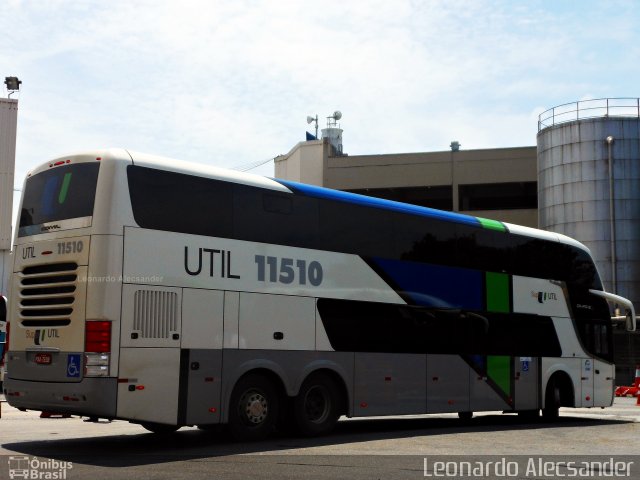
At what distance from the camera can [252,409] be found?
1319cm

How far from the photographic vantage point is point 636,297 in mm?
41875

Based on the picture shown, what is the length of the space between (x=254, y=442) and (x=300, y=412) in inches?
42.8

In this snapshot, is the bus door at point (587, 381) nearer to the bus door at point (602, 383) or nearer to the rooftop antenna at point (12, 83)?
the bus door at point (602, 383)

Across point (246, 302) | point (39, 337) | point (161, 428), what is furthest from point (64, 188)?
point (161, 428)

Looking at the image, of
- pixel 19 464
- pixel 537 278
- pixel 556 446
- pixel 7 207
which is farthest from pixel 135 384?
pixel 7 207

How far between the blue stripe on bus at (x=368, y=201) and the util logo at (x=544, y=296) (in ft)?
8.01

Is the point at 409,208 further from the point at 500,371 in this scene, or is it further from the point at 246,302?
the point at 246,302

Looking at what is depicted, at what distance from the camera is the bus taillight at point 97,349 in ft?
37.0

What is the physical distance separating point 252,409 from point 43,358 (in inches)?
126

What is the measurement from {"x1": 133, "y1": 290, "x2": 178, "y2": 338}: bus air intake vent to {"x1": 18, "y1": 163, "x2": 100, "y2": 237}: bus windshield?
1.28 meters

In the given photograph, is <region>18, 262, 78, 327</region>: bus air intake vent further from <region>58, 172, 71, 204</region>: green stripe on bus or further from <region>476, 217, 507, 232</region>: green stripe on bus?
<region>476, 217, 507, 232</region>: green stripe on bus

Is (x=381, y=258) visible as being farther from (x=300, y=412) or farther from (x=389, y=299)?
(x=300, y=412)

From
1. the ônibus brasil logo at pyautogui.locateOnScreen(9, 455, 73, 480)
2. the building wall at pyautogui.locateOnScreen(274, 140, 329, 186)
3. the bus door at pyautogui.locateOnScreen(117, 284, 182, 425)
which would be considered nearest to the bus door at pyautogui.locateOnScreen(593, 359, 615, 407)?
the bus door at pyautogui.locateOnScreen(117, 284, 182, 425)

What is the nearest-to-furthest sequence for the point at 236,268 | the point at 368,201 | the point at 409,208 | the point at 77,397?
the point at 77,397
the point at 236,268
the point at 368,201
the point at 409,208
